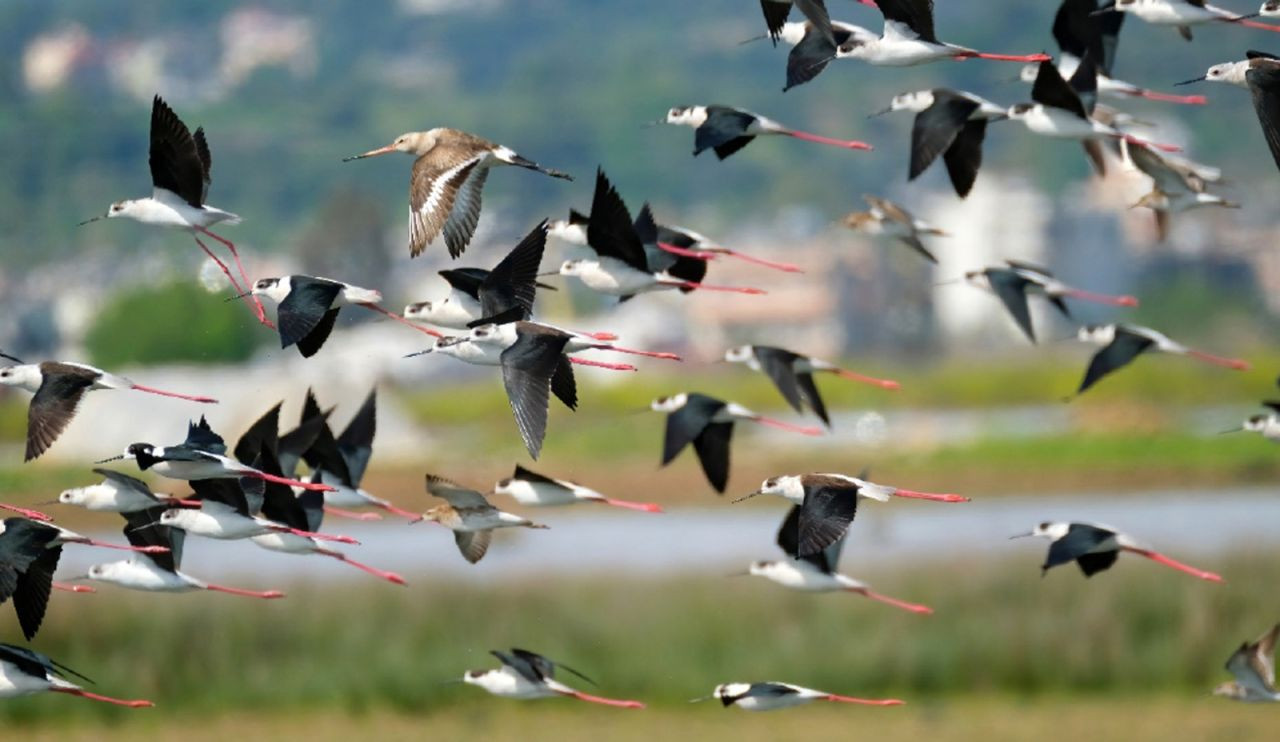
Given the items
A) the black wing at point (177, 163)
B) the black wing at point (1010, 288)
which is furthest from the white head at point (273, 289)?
the black wing at point (1010, 288)

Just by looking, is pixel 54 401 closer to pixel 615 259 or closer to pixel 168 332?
pixel 615 259

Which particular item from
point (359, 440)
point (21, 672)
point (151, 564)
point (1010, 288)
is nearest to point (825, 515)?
point (1010, 288)

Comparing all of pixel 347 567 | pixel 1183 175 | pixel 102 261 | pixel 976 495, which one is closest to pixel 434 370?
pixel 102 261

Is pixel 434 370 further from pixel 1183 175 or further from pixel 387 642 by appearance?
pixel 1183 175

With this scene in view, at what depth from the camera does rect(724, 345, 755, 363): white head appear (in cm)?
1041

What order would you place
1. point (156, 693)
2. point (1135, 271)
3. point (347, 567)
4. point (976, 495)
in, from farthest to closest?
point (1135, 271), point (976, 495), point (347, 567), point (156, 693)

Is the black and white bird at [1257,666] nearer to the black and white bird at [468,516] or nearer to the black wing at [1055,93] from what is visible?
the black wing at [1055,93]

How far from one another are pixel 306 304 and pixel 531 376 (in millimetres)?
1070

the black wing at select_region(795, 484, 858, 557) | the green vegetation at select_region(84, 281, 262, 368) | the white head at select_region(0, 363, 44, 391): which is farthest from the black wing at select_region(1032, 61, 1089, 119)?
the green vegetation at select_region(84, 281, 262, 368)

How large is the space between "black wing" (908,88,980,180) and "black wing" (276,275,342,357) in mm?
2347

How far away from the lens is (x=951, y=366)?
213ft

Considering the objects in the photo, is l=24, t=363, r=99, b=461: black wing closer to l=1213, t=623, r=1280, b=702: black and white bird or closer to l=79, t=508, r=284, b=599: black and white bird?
l=79, t=508, r=284, b=599: black and white bird

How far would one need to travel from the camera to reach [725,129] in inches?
365

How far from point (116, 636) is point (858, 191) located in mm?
123144
